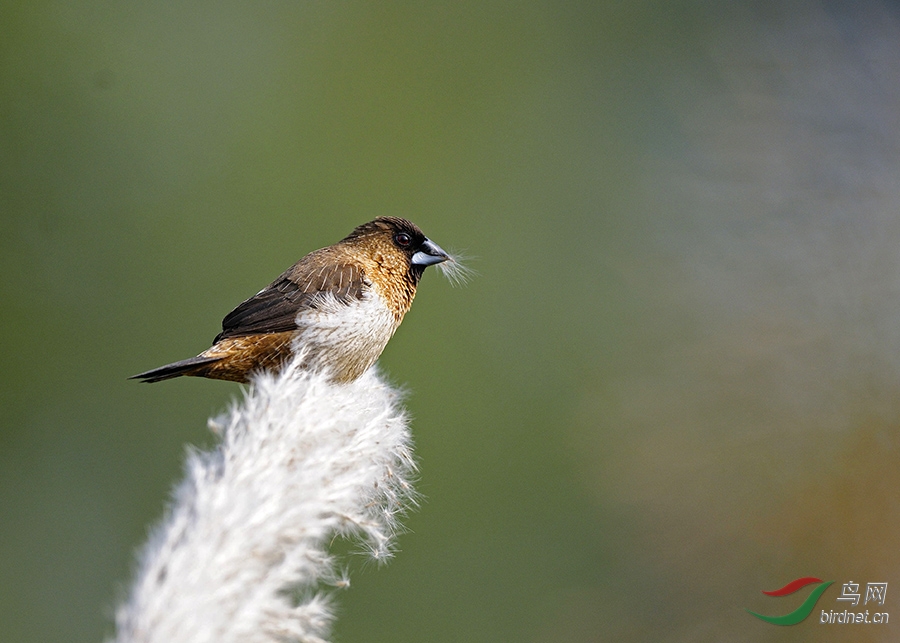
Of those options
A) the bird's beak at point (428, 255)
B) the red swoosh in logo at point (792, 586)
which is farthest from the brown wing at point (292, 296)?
the red swoosh in logo at point (792, 586)

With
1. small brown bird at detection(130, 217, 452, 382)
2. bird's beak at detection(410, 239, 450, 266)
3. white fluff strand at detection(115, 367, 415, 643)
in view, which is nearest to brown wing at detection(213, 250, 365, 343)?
small brown bird at detection(130, 217, 452, 382)

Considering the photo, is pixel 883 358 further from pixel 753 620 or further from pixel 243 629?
pixel 243 629

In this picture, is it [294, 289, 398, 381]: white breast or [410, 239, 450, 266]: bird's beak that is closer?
[294, 289, 398, 381]: white breast

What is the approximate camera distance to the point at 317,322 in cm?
244

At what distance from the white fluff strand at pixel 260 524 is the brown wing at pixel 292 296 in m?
0.72

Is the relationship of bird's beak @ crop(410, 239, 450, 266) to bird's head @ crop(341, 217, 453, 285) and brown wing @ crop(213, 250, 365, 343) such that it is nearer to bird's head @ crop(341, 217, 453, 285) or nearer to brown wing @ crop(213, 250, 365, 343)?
bird's head @ crop(341, 217, 453, 285)

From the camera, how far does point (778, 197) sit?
2.89 m

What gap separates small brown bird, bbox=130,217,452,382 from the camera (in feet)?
7.98

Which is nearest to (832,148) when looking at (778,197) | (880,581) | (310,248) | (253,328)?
(778,197)

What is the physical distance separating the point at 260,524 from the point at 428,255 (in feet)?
5.89

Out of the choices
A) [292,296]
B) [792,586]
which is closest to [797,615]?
[792,586]

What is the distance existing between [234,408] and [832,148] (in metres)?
2.29

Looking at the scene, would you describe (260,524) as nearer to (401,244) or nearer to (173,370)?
(173,370)

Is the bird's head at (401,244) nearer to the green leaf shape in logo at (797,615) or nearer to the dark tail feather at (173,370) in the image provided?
the dark tail feather at (173,370)
